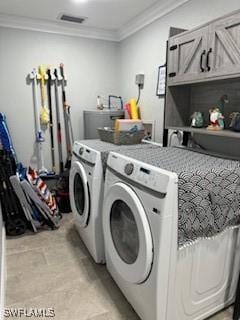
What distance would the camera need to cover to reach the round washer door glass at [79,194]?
2104mm

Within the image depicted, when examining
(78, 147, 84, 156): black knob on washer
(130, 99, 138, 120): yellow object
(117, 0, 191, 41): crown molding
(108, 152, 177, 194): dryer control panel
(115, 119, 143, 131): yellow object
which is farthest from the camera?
(130, 99, 138, 120): yellow object

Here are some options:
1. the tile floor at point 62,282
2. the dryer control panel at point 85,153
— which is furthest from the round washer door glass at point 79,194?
the tile floor at point 62,282

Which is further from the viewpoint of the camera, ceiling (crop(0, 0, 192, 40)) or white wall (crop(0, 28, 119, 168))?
white wall (crop(0, 28, 119, 168))

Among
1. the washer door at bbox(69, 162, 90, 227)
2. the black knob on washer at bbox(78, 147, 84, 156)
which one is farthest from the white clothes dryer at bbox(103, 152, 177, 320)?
the black knob on washer at bbox(78, 147, 84, 156)

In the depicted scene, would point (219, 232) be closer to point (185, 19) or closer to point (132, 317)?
point (132, 317)

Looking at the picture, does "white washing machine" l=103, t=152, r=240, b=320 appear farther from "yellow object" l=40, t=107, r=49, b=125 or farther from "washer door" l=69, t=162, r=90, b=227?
"yellow object" l=40, t=107, r=49, b=125

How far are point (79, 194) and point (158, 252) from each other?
1.18 metres

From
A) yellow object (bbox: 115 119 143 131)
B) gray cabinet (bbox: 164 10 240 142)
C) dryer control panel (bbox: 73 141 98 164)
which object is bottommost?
dryer control panel (bbox: 73 141 98 164)

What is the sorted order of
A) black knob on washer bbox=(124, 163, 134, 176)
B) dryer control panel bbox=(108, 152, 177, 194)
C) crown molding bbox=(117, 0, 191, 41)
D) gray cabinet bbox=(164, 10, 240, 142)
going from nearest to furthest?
1. dryer control panel bbox=(108, 152, 177, 194)
2. black knob on washer bbox=(124, 163, 134, 176)
3. gray cabinet bbox=(164, 10, 240, 142)
4. crown molding bbox=(117, 0, 191, 41)

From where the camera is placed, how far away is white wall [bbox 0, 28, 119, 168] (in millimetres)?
2932

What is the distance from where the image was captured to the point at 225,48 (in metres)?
1.47

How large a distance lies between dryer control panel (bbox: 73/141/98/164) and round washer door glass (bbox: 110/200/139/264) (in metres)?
0.46

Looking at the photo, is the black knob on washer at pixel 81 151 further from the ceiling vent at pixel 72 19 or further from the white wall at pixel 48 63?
the ceiling vent at pixel 72 19

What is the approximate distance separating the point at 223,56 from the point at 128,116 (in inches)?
69.5
